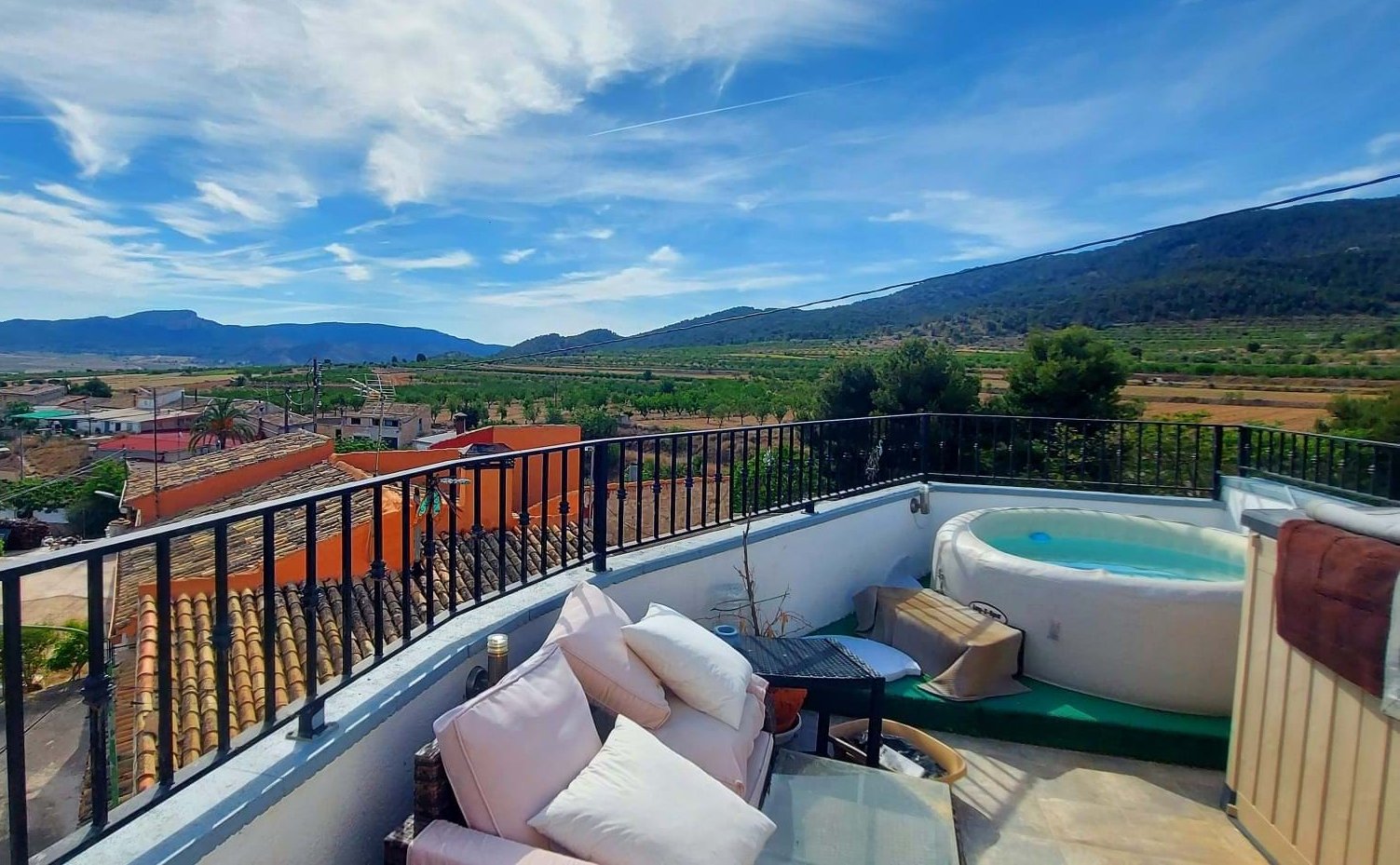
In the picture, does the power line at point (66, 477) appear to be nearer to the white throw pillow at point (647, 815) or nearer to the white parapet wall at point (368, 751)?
the white parapet wall at point (368, 751)

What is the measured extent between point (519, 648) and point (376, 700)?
0.69 meters

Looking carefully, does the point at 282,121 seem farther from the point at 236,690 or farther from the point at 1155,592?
the point at 1155,592

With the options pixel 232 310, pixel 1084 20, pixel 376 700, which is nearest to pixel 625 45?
pixel 1084 20

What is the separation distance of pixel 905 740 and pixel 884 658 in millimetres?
580

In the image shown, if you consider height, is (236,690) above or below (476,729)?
below

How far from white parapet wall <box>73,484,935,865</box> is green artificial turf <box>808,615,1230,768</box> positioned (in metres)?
0.86

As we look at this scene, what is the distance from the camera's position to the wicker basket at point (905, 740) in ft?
9.15

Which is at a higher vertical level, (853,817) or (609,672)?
(609,672)

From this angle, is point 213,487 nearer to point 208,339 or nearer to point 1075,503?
point 1075,503

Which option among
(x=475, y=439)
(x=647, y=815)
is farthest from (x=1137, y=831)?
(x=475, y=439)

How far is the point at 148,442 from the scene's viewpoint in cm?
A: 3225

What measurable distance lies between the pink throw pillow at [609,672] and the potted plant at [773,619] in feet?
2.58

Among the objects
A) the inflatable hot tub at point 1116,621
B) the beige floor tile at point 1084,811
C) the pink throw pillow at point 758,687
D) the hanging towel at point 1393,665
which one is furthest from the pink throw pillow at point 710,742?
the inflatable hot tub at point 1116,621

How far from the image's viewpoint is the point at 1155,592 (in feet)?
11.2
